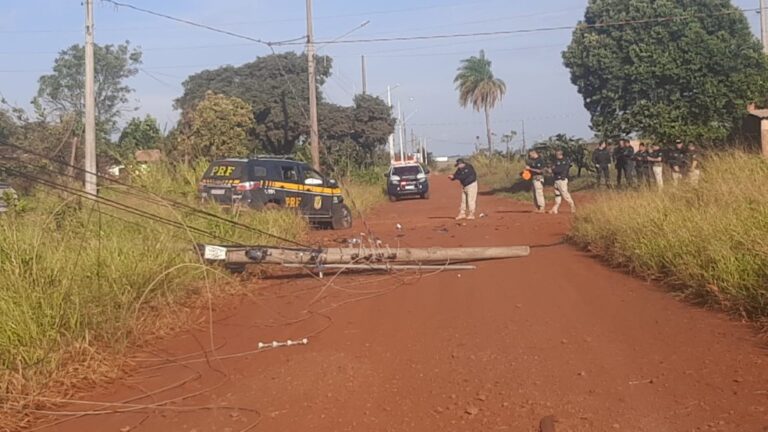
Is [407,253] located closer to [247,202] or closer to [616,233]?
[616,233]

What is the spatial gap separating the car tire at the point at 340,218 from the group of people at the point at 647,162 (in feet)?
22.9

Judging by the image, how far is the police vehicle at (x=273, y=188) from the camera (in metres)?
18.2

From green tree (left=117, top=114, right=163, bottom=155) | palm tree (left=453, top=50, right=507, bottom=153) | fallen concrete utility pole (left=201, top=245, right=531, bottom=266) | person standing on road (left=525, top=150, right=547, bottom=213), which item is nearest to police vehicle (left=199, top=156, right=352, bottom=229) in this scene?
person standing on road (left=525, top=150, right=547, bottom=213)

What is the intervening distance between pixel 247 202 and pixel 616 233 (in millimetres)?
8448

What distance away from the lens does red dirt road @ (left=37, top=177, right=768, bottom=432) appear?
18.5ft

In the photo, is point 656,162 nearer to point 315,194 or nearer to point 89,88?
point 315,194

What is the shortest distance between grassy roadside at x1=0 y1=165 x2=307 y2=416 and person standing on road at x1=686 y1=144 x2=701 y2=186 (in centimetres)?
826

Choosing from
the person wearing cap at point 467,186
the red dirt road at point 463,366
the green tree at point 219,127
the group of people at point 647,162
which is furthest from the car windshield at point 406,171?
the red dirt road at point 463,366

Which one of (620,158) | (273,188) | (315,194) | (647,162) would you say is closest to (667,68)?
(620,158)

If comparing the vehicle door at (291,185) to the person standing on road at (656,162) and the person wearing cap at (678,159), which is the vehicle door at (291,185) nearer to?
the person standing on road at (656,162)

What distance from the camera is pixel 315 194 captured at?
2019 centimetres

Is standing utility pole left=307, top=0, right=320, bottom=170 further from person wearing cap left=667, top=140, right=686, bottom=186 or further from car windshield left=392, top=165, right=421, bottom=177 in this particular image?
person wearing cap left=667, top=140, right=686, bottom=186

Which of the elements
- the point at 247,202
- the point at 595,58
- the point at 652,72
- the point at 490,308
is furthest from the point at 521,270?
the point at 595,58

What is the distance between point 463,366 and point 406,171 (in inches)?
1159
